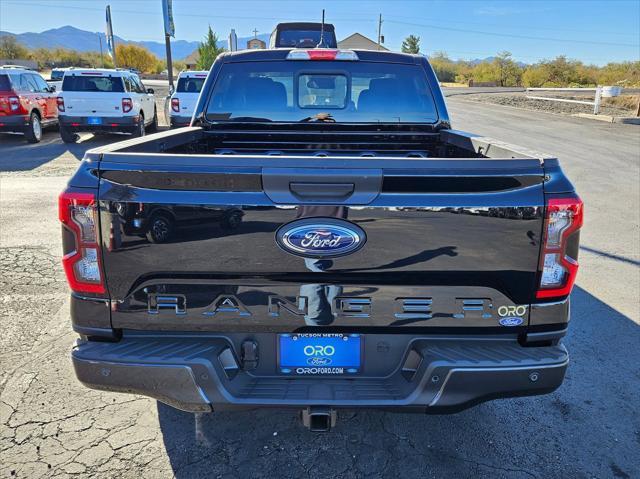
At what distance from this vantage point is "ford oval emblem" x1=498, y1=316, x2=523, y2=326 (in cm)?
216

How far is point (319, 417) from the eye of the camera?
2156 mm

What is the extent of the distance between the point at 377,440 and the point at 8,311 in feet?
11.0

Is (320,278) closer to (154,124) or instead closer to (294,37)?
(294,37)

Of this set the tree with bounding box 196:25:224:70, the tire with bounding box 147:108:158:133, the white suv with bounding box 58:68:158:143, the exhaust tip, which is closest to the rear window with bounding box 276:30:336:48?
the white suv with bounding box 58:68:158:143

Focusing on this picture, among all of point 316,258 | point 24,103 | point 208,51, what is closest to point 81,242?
point 316,258

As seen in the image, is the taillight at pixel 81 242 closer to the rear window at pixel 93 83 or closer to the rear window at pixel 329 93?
the rear window at pixel 329 93

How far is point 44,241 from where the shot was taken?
6016 millimetres

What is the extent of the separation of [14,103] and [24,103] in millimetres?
299

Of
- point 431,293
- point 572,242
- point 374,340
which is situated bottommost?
point 374,340

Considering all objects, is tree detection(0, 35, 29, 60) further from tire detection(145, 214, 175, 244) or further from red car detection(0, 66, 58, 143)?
tire detection(145, 214, 175, 244)

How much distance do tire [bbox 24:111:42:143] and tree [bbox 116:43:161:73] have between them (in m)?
72.1

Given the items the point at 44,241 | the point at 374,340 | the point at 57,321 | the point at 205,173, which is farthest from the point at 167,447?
the point at 44,241

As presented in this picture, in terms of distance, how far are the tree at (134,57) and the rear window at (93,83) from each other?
73201 mm

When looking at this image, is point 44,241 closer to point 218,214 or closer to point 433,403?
point 218,214
